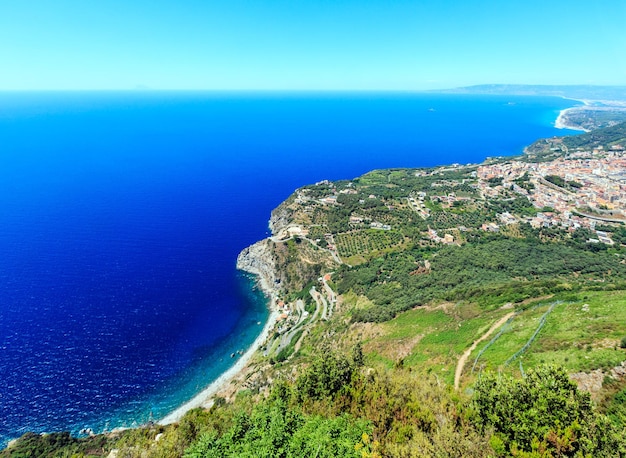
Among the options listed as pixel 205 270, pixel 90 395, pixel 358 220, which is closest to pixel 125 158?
pixel 205 270

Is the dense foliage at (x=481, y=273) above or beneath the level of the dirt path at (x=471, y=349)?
beneath

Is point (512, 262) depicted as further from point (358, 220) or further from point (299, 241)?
point (299, 241)

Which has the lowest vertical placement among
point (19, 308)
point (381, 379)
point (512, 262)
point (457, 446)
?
point (19, 308)

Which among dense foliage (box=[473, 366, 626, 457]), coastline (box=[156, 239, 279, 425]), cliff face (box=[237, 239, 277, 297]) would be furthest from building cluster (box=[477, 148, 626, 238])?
dense foliage (box=[473, 366, 626, 457])

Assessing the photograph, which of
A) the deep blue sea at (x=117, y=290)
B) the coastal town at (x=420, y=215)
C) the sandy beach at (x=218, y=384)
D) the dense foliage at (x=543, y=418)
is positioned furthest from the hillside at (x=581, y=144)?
the dense foliage at (x=543, y=418)

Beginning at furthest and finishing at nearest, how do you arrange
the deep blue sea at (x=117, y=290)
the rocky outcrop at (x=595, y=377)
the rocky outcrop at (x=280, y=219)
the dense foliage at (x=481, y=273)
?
the rocky outcrop at (x=280, y=219)
the dense foliage at (x=481, y=273)
the deep blue sea at (x=117, y=290)
the rocky outcrop at (x=595, y=377)

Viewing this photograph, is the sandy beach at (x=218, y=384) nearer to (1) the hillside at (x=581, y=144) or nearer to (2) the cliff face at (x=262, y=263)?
(2) the cliff face at (x=262, y=263)

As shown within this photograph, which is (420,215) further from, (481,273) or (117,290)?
(117,290)
